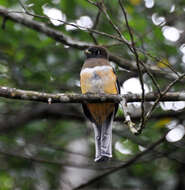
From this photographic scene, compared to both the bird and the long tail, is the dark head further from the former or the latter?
the long tail

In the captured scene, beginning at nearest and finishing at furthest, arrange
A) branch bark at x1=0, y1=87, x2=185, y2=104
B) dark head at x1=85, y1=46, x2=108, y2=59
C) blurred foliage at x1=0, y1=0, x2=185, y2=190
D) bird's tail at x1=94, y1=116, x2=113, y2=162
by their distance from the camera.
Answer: branch bark at x1=0, y1=87, x2=185, y2=104, bird's tail at x1=94, y1=116, x2=113, y2=162, dark head at x1=85, y1=46, x2=108, y2=59, blurred foliage at x1=0, y1=0, x2=185, y2=190

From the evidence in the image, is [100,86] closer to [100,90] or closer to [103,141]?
[100,90]

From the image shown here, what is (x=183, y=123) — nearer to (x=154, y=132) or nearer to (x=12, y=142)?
(x=154, y=132)

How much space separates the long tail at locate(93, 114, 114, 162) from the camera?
4089 mm

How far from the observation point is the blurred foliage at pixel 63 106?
5.14m

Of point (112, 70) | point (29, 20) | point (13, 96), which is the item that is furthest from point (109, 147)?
point (29, 20)

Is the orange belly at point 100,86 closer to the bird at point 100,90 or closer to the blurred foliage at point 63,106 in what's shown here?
the bird at point 100,90

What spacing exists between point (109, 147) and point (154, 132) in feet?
3.98

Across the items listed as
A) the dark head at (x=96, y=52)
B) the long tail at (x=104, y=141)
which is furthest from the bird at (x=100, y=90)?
the dark head at (x=96, y=52)

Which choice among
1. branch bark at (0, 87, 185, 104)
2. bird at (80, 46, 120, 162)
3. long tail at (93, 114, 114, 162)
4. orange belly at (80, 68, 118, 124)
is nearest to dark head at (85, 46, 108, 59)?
bird at (80, 46, 120, 162)

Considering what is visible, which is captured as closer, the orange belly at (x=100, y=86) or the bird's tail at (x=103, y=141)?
the bird's tail at (x=103, y=141)

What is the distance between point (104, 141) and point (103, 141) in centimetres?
1

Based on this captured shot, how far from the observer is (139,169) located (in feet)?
20.8

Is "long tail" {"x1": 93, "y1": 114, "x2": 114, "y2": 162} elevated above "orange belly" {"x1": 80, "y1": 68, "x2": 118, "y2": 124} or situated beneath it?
situated beneath
